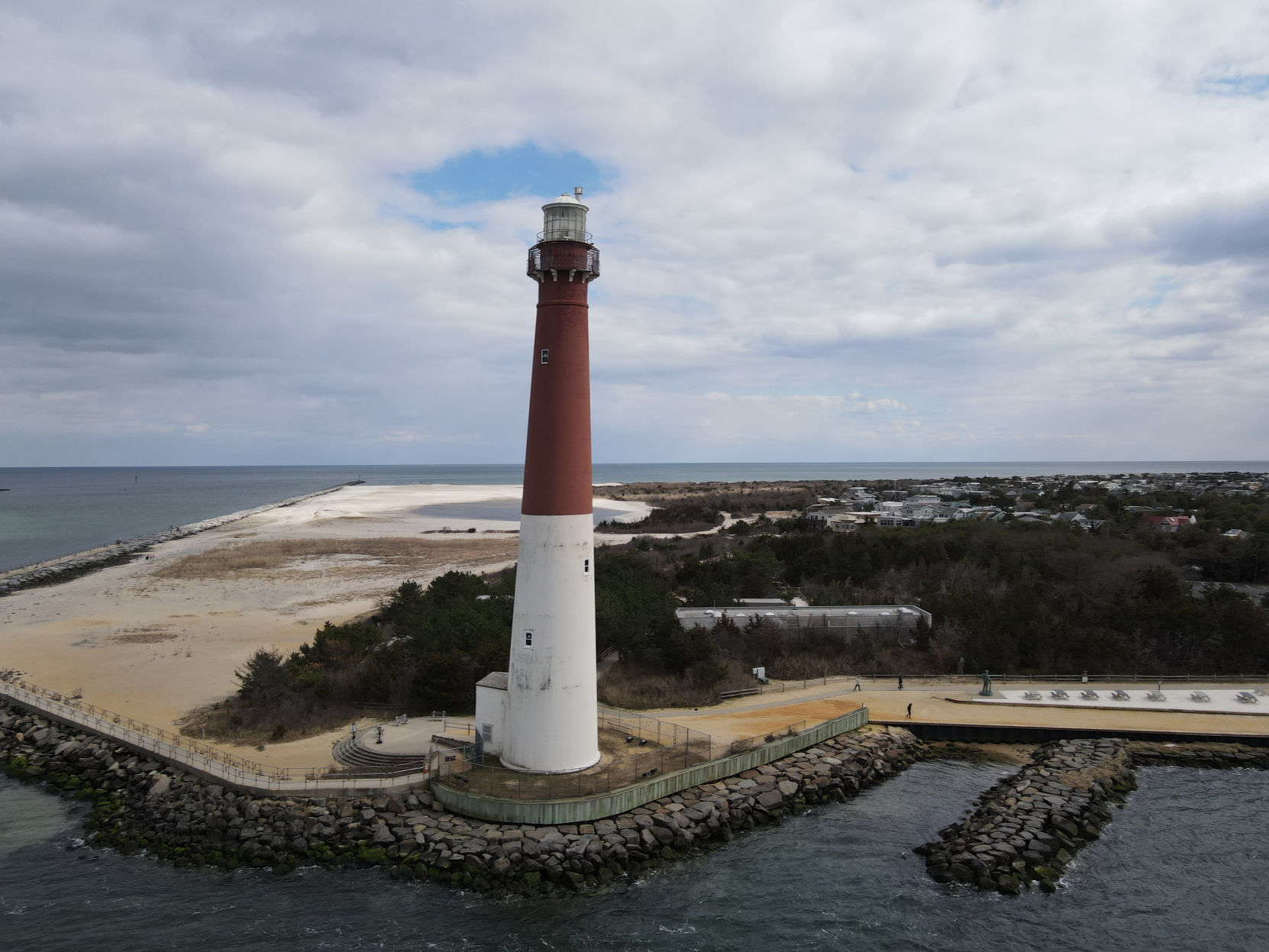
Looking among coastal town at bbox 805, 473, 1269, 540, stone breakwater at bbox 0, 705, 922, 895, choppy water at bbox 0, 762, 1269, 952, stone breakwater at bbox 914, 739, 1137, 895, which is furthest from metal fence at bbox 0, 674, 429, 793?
coastal town at bbox 805, 473, 1269, 540

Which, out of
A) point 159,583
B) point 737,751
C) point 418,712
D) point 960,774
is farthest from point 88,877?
point 159,583

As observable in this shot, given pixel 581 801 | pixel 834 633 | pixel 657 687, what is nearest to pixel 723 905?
pixel 581 801

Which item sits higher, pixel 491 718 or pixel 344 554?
pixel 491 718

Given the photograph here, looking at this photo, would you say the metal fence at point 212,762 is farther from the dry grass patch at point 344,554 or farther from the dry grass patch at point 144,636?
the dry grass patch at point 344,554

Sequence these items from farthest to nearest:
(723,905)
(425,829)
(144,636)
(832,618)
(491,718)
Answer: (144,636) → (832,618) → (491,718) → (425,829) → (723,905)

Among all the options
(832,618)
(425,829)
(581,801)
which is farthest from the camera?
(832,618)

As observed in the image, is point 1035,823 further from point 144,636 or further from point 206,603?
point 206,603

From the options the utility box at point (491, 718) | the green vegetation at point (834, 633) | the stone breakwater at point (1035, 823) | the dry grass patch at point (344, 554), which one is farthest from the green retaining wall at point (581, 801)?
the dry grass patch at point (344, 554)
